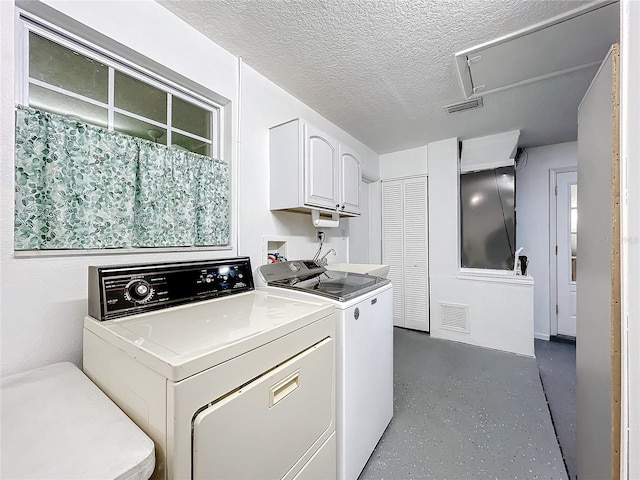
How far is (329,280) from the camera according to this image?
6.19 ft

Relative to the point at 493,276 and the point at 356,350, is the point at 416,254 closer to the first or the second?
the point at 493,276

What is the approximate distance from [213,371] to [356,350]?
896mm

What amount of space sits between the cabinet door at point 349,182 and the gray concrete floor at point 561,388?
90.2 inches

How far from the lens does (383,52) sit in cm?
178

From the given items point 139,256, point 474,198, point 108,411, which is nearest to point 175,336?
point 108,411

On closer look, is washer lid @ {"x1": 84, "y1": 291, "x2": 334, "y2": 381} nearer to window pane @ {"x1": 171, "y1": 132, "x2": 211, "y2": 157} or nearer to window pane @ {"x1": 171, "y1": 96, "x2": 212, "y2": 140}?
window pane @ {"x1": 171, "y1": 132, "x2": 211, "y2": 157}

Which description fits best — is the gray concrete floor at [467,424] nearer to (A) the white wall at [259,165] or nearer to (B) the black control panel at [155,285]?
(B) the black control panel at [155,285]

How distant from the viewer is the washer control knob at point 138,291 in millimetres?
1071

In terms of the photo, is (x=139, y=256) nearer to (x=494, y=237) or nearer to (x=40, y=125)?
(x=40, y=125)

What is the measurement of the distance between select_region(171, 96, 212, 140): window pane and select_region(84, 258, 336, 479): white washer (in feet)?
3.21

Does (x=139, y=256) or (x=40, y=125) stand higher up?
(x=40, y=125)

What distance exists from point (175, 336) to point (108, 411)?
244 millimetres

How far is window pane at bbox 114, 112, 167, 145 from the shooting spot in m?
1.36

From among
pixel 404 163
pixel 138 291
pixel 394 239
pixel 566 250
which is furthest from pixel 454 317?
pixel 138 291
